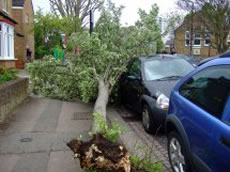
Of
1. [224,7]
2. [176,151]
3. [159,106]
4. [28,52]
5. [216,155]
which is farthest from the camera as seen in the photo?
[28,52]

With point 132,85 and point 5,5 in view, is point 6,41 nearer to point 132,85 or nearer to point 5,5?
point 5,5

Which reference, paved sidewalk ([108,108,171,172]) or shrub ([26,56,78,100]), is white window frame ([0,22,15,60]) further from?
paved sidewalk ([108,108,171,172])

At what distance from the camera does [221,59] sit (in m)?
3.72

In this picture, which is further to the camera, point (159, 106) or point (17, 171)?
point (159, 106)

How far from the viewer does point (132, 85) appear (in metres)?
8.71

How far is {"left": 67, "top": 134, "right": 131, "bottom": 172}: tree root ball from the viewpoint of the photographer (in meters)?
3.87

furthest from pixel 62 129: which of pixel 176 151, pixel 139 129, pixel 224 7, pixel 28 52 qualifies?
pixel 28 52

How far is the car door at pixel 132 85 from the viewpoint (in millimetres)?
8266

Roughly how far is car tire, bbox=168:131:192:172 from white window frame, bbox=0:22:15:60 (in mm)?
18536

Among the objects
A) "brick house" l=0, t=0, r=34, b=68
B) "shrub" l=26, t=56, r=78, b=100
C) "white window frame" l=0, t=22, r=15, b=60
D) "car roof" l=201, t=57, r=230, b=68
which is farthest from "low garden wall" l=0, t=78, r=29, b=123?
"brick house" l=0, t=0, r=34, b=68

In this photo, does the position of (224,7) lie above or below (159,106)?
above

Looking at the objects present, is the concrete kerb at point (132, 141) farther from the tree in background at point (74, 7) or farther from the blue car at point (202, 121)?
the tree in background at point (74, 7)

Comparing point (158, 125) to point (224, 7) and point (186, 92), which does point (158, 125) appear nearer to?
point (186, 92)

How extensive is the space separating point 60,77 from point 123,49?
220 centimetres
